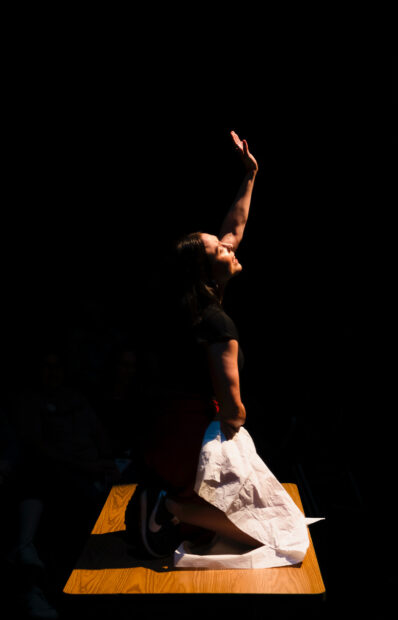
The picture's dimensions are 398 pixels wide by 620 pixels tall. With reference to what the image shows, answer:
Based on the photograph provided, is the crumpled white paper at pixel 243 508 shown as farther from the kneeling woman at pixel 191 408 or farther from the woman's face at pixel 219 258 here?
the woman's face at pixel 219 258

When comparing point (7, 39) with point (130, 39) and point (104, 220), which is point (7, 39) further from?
point (104, 220)

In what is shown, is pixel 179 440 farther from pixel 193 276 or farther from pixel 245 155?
pixel 245 155

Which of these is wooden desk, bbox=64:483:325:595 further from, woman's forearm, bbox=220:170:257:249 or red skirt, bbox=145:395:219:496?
woman's forearm, bbox=220:170:257:249

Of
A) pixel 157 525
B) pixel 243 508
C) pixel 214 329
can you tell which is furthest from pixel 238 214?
pixel 157 525

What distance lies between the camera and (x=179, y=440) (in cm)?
198

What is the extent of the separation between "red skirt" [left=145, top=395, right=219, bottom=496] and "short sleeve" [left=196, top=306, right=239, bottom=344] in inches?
10.2

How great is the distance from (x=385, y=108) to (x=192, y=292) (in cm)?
248

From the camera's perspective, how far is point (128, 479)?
3.15 metres

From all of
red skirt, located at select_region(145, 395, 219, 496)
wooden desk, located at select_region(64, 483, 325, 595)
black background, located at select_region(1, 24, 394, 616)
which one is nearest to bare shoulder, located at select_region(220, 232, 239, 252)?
red skirt, located at select_region(145, 395, 219, 496)

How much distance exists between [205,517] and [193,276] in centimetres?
85

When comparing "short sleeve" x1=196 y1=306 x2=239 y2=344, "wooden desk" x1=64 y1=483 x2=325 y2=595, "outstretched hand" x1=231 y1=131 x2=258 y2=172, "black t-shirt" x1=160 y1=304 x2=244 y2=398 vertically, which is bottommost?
"wooden desk" x1=64 y1=483 x2=325 y2=595

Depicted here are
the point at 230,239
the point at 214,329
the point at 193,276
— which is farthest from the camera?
the point at 230,239

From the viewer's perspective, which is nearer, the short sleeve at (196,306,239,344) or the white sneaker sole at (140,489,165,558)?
the short sleeve at (196,306,239,344)

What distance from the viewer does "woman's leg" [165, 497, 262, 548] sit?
6.40ft
